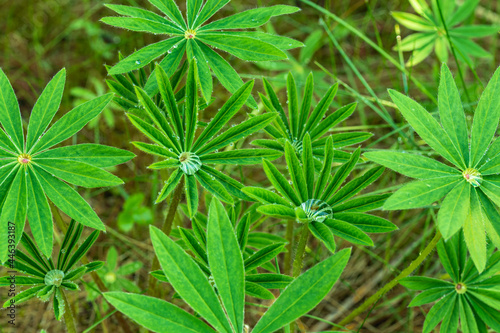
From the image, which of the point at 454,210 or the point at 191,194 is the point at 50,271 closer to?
the point at 191,194

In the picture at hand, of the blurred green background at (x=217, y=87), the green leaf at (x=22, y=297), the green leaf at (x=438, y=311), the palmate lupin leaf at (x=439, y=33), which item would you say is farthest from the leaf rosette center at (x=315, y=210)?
the palmate lupin leaf at (x=439, y=33)

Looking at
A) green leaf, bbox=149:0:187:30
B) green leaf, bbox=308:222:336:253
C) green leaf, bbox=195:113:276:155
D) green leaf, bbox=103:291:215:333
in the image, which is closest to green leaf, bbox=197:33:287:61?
green leaf, bbox=149:0:187:30

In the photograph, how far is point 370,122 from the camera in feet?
12.4

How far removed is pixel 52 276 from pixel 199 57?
1.12 meters

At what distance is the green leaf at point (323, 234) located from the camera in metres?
1.52

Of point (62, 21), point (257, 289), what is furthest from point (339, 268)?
point (62, 21)

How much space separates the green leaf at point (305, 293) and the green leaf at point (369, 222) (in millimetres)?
311

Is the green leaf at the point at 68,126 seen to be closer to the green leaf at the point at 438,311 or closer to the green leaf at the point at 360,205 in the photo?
the green leaf at the point at 360,205

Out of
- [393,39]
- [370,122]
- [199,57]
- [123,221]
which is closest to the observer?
[199,57]

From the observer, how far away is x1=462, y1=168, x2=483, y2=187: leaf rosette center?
1612 mm

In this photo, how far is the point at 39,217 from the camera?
1636mm

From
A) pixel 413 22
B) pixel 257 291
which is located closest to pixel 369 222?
pixel 257 291

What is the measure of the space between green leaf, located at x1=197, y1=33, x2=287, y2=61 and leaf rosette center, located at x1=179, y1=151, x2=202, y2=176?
0.46 meters

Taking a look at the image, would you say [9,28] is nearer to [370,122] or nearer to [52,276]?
[52,276]
